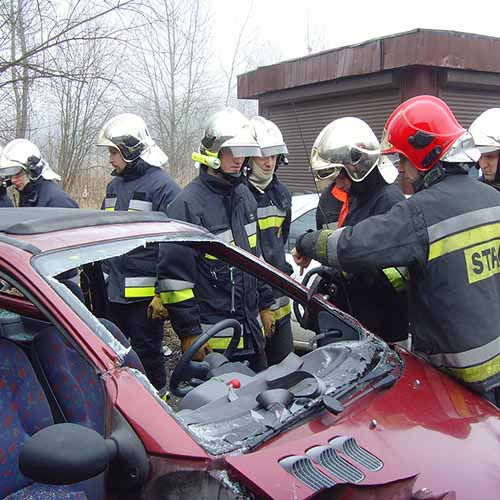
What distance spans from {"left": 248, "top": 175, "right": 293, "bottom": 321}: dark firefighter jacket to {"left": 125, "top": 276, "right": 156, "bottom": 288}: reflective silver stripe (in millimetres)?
737

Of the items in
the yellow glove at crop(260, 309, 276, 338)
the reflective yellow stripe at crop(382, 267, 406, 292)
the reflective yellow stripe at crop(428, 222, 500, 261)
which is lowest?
the yellow glove at crop(260, 309, 276, 338)

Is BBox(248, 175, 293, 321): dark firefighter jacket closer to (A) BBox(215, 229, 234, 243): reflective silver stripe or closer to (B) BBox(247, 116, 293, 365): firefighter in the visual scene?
(B) BBox(247, 116, 293, 365): firefighter

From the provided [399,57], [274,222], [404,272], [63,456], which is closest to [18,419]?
[63,456]

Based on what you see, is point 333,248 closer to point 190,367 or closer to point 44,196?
point 190,367

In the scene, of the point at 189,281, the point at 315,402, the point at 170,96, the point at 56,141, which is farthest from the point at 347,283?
the point at 170,96

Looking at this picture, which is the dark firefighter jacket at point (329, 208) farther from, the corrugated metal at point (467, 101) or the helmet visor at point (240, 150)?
the corrugated metal at point (467, 101)

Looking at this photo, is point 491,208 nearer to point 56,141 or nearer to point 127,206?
point 127,206

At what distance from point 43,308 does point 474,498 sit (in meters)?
1.29

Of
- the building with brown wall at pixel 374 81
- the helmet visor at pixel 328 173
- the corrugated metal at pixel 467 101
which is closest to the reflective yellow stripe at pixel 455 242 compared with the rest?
the helmet visor at pixel 328 173

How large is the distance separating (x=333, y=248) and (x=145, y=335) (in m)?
1.72

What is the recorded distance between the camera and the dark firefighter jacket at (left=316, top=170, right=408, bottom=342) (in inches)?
123

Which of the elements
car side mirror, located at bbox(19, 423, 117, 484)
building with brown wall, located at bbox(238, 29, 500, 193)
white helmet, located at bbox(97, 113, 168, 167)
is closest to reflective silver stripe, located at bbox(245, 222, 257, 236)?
white helmet, located at bbox(97, 113, 168, 167)

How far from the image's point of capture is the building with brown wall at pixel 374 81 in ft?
27.8

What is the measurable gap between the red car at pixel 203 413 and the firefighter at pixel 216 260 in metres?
0.41
